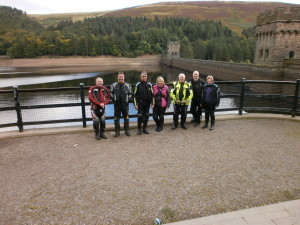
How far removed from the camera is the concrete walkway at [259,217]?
305 cm

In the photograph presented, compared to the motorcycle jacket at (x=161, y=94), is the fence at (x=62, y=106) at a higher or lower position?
lower

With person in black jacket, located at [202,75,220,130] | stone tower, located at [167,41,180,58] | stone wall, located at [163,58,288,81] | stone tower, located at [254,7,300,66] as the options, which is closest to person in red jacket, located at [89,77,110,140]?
person in black jacket, located at [202,75,220,130]

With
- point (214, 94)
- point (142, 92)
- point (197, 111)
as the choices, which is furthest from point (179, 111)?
point (142, 92)

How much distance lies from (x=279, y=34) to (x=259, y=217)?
1507 inches

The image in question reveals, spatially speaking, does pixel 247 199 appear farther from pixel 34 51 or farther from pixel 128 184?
pixel 34 51

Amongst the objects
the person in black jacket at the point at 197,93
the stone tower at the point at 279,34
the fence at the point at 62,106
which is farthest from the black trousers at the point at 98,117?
the stone tower at the point at 279,34

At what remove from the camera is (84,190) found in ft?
12.6

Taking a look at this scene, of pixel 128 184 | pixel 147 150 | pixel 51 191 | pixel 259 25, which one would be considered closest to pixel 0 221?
pixel 51 191

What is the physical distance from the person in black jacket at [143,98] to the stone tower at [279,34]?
30967mm

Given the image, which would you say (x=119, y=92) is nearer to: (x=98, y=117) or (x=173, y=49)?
(x=98, y=117)

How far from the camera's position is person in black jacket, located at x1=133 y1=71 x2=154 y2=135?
6.43 m

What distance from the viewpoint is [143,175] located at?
4.27 metres

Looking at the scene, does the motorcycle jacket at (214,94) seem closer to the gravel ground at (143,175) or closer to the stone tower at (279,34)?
the gravel ground at (143,175)

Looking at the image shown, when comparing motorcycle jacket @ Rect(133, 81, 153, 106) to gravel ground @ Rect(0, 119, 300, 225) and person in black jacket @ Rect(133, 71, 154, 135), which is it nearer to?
person in black jacket @ Rect(133, 71, 154, 135)
